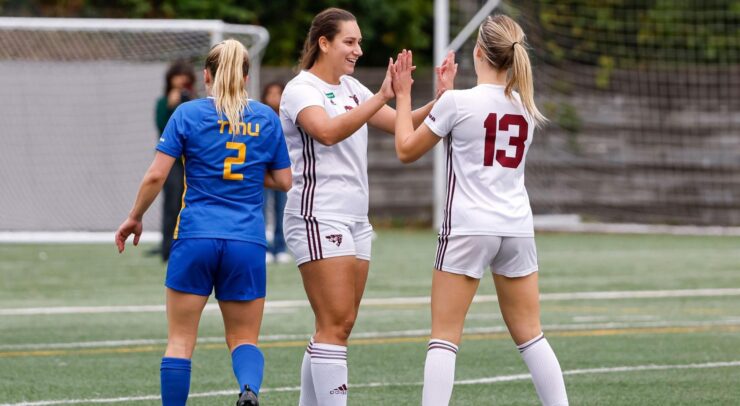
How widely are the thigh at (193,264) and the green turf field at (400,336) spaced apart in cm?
131

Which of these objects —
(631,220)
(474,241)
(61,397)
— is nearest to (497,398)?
(474,241)

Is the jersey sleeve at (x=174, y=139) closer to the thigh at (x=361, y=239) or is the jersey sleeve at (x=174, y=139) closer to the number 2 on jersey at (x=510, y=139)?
the thigh at (x=361, y=239)

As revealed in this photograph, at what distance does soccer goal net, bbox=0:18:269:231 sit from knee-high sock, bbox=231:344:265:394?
14974 mm

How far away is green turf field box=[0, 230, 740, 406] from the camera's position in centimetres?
762

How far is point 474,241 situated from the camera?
5.91 meters

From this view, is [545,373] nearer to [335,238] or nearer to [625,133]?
[335,238]

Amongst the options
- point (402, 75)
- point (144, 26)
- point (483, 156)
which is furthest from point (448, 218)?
point (144, 26)

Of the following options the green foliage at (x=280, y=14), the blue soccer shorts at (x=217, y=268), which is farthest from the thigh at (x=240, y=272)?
the green foliage at (x=280, y=14)

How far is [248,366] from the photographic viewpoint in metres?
6.14

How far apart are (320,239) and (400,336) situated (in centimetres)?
390

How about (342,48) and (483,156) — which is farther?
(342,48)

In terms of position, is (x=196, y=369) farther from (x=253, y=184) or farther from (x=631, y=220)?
(x=631, y=220)

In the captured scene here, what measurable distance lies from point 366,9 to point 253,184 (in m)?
18.4

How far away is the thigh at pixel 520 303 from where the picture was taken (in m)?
6.07
